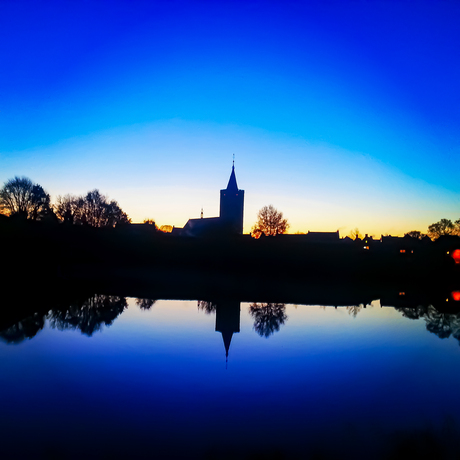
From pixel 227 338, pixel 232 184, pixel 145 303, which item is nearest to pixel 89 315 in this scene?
pixel 145 303

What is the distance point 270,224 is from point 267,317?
218ft

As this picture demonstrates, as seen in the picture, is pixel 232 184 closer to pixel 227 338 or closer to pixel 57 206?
pixel 57 206

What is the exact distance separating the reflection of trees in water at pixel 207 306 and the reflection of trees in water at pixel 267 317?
1.43 m

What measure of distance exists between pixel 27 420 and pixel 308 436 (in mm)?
3873

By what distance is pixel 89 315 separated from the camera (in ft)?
40.3

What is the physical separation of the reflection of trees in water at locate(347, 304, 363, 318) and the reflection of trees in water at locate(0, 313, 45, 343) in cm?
1068

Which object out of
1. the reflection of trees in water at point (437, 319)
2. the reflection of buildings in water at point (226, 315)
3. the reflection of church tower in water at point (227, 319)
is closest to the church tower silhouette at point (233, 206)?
the reflection of trees in water at point (437, 319)

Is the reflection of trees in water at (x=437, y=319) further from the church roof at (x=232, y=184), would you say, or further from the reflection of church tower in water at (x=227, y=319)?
the church roof at (x=232, y=184)

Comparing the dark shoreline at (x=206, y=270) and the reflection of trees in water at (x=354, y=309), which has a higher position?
the dark shoreline at (x=206, y=270)

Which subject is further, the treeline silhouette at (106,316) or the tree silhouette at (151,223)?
the tree silhouette at (151,223)

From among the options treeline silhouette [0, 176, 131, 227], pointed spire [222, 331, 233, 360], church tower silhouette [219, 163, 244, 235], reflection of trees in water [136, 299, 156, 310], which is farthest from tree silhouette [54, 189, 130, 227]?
pointed spire [222, 331, 233, 360]

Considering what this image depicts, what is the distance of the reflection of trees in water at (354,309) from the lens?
14209mm

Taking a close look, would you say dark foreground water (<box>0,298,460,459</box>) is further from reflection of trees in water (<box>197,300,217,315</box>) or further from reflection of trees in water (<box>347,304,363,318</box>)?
reflection of trees in water (<box>347,304,363,318</box>)

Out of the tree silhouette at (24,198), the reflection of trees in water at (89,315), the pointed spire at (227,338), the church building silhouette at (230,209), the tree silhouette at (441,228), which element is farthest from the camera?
the church building silhouette at (230,209)
